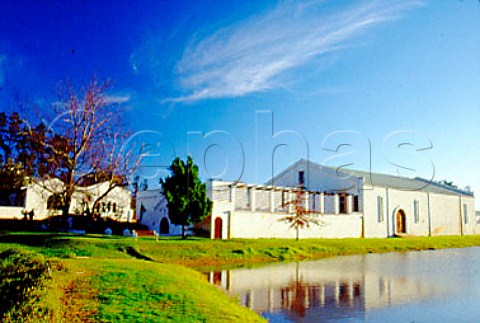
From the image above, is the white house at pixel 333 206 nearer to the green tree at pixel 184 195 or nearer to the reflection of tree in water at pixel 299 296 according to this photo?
the green tree at pixel 184 195

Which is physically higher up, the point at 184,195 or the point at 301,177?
the point at 301,177

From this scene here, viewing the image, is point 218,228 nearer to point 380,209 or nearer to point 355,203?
point 355,203

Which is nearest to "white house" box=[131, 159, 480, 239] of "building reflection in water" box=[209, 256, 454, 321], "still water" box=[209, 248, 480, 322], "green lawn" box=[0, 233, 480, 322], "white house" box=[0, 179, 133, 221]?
"white house" box=[0, 179, 133, 221]

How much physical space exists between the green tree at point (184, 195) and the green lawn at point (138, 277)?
1.77 meters

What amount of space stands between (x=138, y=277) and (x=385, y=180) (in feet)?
125

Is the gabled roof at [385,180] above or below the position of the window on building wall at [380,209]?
above

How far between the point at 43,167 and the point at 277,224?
1581cm

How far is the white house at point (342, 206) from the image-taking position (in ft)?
96.3

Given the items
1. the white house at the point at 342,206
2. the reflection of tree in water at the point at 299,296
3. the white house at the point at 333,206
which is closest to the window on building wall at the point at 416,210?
the white house at the point at 342,206

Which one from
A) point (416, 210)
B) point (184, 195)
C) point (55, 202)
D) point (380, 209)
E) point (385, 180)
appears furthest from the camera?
point (385, 180)

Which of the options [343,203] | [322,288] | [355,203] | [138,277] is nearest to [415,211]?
[355,203]

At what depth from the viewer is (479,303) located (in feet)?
37.7

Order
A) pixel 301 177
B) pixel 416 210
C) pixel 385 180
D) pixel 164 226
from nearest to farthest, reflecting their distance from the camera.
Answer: pixel 164 226 → pixel 301 177 → pixel 416 210 → pixel 385 180

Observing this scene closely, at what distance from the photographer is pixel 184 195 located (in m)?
25.0
